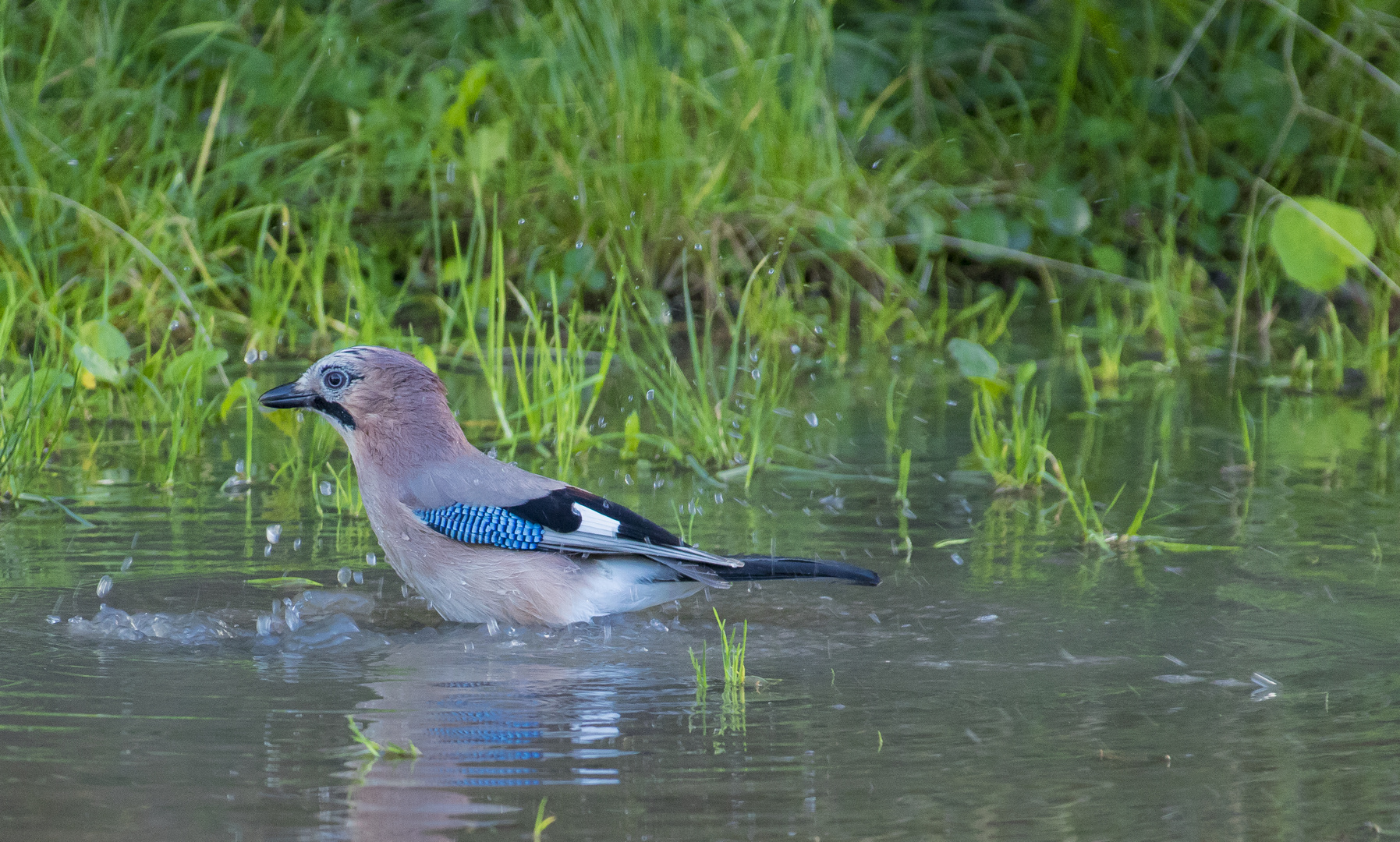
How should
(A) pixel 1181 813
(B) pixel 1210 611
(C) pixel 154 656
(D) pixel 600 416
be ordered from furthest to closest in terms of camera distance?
(D) pixel 600 416 < (B) pixel 1210 611 < (C) pixel 154 656 < (A) pixel 1181 813

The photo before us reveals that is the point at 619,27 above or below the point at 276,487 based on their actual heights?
above

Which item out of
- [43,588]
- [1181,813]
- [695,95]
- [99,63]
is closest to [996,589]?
[1181,813]

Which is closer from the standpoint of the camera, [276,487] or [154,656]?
[154,656]

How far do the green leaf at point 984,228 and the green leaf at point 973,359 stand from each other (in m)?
2.73

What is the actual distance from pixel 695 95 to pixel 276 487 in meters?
3.25

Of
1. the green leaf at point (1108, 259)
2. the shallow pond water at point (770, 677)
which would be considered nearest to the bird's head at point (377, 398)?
the shallow pond water at point (770, 677)

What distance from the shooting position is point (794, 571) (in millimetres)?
4176

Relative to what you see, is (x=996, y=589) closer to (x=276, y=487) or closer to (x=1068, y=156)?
(x=276, y=487)

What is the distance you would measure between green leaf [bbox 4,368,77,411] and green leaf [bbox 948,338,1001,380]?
2682mm

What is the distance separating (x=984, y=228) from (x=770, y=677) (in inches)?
207

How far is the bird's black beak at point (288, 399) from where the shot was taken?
4445 millimetres

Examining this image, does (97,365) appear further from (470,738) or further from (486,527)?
(470,738)

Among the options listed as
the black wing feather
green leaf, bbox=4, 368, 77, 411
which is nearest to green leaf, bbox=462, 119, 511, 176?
green leaf, bbox=4, 368, 77, 411

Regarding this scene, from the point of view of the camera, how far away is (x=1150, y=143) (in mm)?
9391
